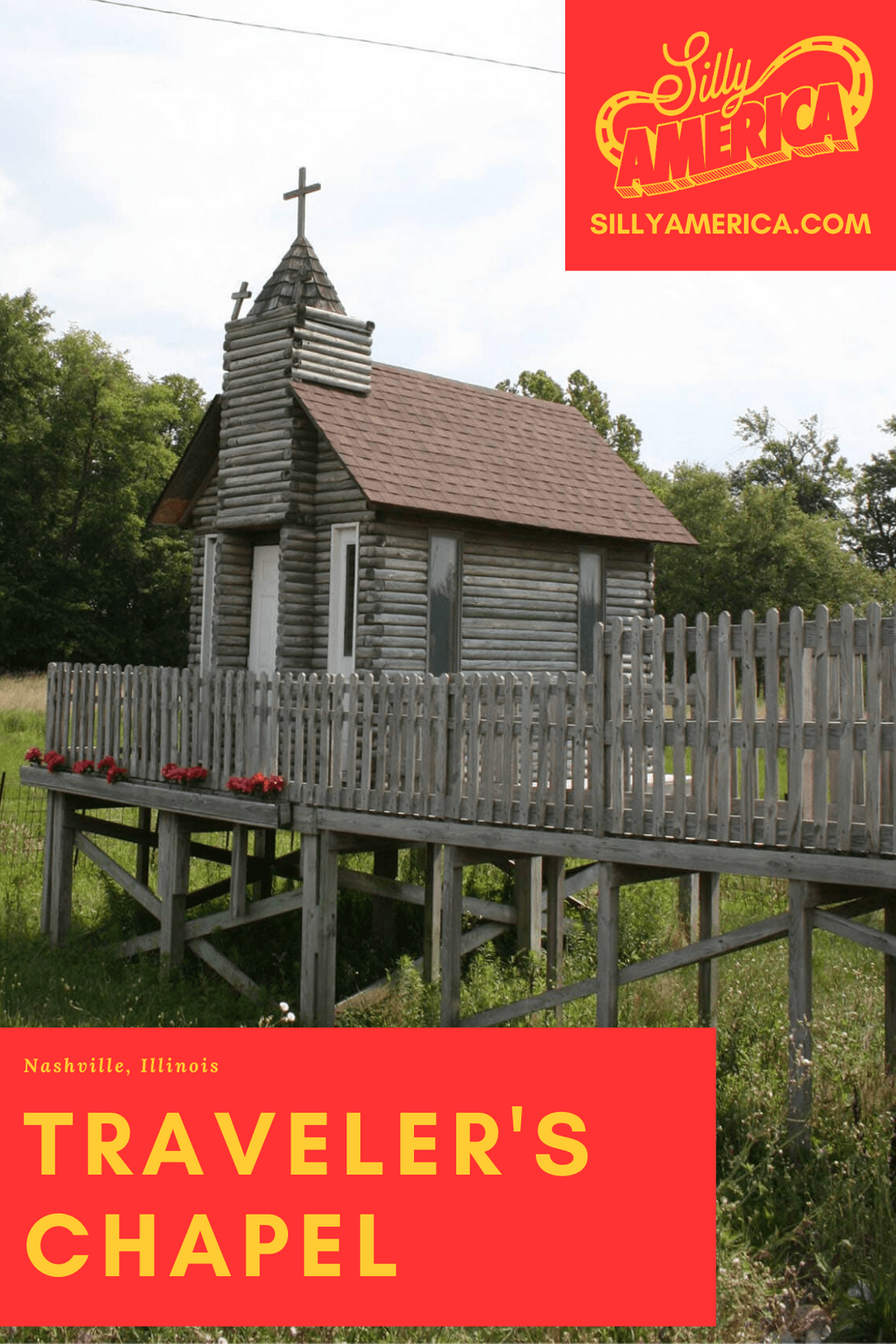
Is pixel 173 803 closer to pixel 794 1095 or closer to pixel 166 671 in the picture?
pixel 166 671

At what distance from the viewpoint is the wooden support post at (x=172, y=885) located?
1512cm

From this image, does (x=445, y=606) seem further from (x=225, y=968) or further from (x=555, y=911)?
(x=225, y=968)

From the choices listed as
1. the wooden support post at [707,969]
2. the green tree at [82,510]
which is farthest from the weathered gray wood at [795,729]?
the green tree at [82,510]

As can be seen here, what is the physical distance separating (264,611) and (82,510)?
3642cm

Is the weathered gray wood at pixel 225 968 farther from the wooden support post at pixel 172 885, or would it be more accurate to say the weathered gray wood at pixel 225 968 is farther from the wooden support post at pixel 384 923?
the wooden support post at pixel 384 923

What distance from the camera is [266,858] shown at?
17.6 metres

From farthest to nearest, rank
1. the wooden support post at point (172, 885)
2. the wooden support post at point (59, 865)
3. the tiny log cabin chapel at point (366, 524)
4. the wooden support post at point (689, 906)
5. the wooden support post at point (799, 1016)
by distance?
the wooden support post at point (59, 865)
the wooden support post at point (689, 906)
the tiny log cabin chapel at point (366, 524)
the wooden support post at point (172, 885)
the wooden support post at point (799, 1016)

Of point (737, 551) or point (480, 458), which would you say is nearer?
point (480, 458)

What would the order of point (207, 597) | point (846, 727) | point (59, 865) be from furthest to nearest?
point (207, 597)
point (59, 865)
point (846, 727)

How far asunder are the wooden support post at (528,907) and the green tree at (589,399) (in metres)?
37.3

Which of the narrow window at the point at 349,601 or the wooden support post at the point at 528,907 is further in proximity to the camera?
the narrow window at the point at 349,601

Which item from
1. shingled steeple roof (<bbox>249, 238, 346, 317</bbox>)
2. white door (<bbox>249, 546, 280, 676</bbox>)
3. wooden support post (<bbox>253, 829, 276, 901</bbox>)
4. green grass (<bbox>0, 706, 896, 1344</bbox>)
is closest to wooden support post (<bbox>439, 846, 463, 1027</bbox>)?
green grass (<bbox>0, 706, 896, 1344</bbox>)

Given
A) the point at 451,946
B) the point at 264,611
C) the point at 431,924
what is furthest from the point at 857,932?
the point at 264,611

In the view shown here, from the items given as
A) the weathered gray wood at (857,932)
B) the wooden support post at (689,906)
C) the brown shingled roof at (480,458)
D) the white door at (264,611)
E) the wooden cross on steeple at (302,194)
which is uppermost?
the wooden cross on steeple at (302,194)
